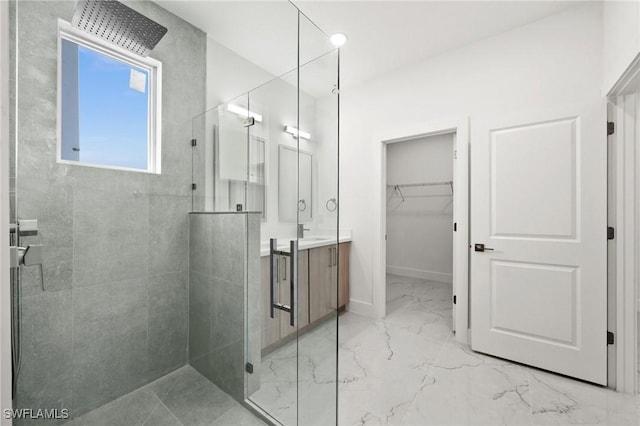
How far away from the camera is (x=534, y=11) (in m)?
2.03

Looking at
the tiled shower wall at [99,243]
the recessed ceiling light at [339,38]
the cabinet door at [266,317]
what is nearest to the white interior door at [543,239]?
the recessed ceiling light at [339,38]

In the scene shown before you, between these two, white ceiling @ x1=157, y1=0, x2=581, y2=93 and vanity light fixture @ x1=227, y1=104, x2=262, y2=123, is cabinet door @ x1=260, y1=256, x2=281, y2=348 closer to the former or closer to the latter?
vanity light fixture @ x1=227, y1=104, x2=262, y2=123

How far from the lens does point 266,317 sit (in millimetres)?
1354

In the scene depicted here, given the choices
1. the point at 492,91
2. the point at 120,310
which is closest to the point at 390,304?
the point at 492,91

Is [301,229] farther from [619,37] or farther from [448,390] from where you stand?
[619,37]

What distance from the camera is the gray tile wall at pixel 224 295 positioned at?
146 cm

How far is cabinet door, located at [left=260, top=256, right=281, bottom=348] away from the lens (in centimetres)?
132

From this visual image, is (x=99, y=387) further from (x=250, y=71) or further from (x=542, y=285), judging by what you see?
(x=542, y=285)

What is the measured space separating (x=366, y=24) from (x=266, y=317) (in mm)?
2384

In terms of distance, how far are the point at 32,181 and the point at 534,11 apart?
337 cm

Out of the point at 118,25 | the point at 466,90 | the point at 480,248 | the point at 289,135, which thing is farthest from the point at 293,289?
the point at 466,90

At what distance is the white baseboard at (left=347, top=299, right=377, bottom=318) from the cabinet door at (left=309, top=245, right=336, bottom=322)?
178 cm

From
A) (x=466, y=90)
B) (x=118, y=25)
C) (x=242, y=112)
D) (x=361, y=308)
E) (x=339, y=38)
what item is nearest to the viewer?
(x=118, y=25)

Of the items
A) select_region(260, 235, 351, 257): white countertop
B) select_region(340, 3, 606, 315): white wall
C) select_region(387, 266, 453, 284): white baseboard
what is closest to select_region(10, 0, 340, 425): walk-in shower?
select_region(260, 235, 351, 257): white countertop
